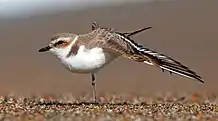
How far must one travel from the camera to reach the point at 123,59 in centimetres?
1692

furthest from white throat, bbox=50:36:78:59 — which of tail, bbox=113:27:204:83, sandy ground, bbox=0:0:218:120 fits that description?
sandy ground, bbox=0:0:218:120

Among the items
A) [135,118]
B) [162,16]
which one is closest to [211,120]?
[135,118]

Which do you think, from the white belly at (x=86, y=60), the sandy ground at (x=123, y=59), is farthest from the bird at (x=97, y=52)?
the sandy ground at (x=123, y=59)

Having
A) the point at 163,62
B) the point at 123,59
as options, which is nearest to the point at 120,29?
the point at 123,59

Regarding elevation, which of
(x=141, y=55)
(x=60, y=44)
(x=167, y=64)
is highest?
(x=60, y=44)

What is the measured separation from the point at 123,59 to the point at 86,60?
24.7 feet

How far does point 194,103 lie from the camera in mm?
10648

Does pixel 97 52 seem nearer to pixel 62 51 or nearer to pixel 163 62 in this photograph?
pixel 62 51

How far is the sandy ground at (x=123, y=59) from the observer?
1452 cm

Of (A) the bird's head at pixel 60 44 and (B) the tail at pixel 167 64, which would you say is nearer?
(A) the bird's head at pixel 60 44

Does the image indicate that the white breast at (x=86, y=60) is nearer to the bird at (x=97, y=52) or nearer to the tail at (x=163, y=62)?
the bird at (x=97, y=52)

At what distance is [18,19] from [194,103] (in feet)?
41.8

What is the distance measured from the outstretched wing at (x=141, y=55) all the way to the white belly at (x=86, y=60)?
0.59 ft

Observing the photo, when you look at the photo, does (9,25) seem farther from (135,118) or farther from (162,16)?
(135,118)
